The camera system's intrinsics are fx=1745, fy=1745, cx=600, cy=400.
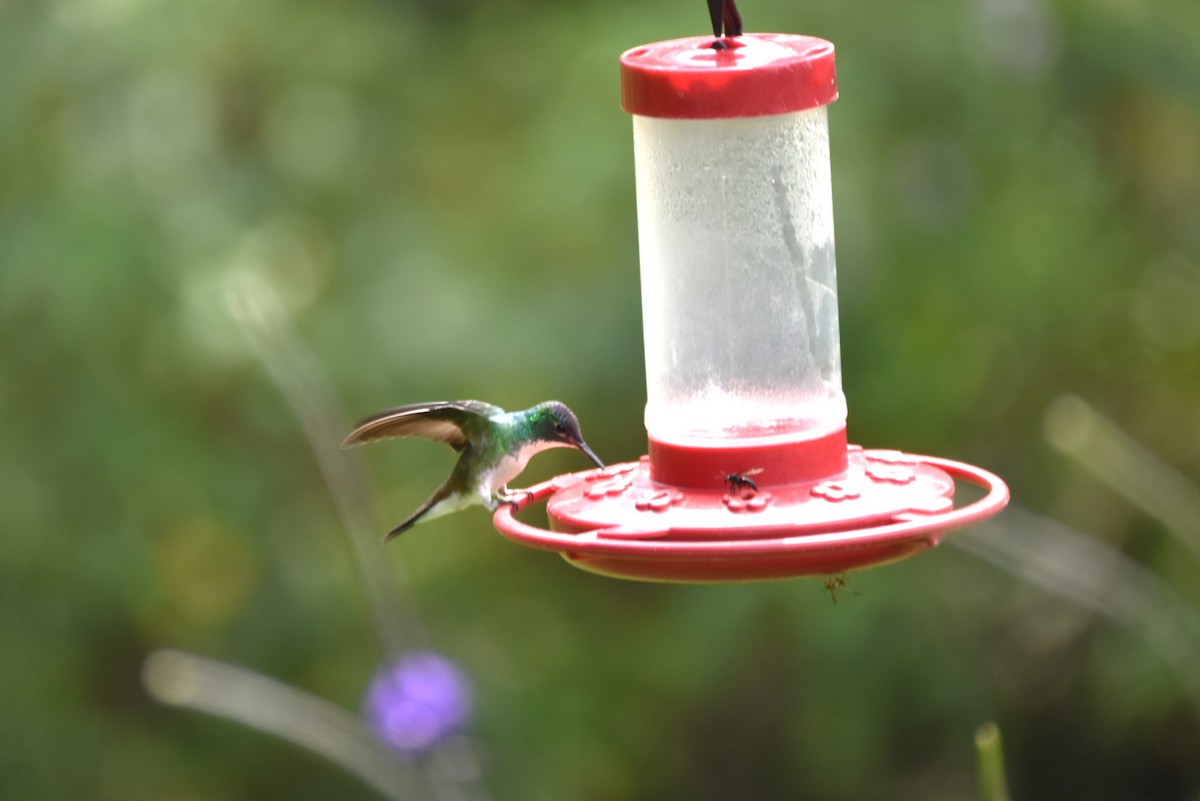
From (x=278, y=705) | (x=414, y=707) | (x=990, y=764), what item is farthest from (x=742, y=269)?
(x=278, y=705)

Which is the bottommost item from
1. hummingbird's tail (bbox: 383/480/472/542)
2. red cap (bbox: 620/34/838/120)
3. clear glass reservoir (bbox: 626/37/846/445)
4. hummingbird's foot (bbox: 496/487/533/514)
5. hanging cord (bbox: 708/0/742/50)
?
hummingbird's tail (bbox: 383/480/472/542)

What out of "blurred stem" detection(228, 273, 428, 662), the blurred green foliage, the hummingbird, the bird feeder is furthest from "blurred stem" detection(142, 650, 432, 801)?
the bird feeder

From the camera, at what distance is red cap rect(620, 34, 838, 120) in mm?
2801

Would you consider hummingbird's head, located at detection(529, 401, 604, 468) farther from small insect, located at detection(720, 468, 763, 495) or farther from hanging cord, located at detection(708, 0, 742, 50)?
hanging cord, located at detection(708, 0, 742, 50)

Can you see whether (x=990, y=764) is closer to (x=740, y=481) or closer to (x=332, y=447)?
(x=740, y=481)

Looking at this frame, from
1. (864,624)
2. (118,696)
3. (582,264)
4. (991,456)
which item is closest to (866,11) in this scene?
(582,264)

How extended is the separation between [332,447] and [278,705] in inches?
49.4

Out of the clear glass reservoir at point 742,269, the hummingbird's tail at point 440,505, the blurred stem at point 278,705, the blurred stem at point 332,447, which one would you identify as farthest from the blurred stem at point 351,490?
the clear glass reservoir at point 742,269

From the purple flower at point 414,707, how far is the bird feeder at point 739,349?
→ 4.73ft

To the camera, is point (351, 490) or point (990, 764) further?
point (351, 490)

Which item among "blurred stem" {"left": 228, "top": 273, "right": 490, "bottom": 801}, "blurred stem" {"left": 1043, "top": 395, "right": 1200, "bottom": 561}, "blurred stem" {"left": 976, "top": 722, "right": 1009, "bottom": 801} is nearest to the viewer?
"blurred stem" {"left": 976, "top": 722, "right": 1009, "bottom": 801}

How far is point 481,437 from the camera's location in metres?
3.59

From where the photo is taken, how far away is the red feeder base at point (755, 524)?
2.56m

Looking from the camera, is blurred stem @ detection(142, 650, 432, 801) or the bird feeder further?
blurred stem @ detection(142, 650, 432, 801)
